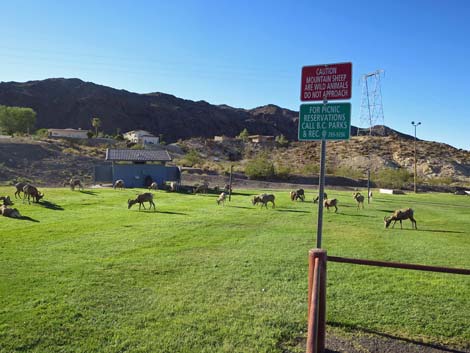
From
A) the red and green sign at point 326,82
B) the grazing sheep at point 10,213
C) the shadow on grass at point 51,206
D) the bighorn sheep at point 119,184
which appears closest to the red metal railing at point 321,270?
the red and green sign at point 326,82

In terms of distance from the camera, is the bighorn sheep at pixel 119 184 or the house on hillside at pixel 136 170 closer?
the bighorn sheep at pixel 119 184

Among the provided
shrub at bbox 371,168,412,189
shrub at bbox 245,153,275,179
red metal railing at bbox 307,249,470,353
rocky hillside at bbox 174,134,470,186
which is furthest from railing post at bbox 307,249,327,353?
rocky hillside at bbox 174,134,470,186

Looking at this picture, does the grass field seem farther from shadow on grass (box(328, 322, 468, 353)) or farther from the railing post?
the railing post

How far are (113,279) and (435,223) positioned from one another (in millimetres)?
19800

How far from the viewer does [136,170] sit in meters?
46.4

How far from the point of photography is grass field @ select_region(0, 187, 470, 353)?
6.42 metres

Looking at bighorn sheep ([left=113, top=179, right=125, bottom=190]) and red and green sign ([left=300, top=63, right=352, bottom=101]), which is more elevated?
red and green sign ([left=300, top=63, right=352, bottom=101])

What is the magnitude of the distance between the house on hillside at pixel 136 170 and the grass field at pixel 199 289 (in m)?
29.2

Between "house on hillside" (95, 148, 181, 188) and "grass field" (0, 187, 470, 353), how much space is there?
2919 cm

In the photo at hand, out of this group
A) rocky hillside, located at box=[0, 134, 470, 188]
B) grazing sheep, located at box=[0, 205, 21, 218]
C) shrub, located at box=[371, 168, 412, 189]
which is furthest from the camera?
shrub, located at box=[371, 168, 412, 189]

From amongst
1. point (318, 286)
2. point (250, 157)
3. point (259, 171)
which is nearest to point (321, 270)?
point (318, 286)

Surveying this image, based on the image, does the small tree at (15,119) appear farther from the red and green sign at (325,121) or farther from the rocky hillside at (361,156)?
the red and green sign at (325,121)

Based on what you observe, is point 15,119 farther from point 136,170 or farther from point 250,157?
point 136,170

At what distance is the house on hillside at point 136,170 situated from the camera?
45.6 m
